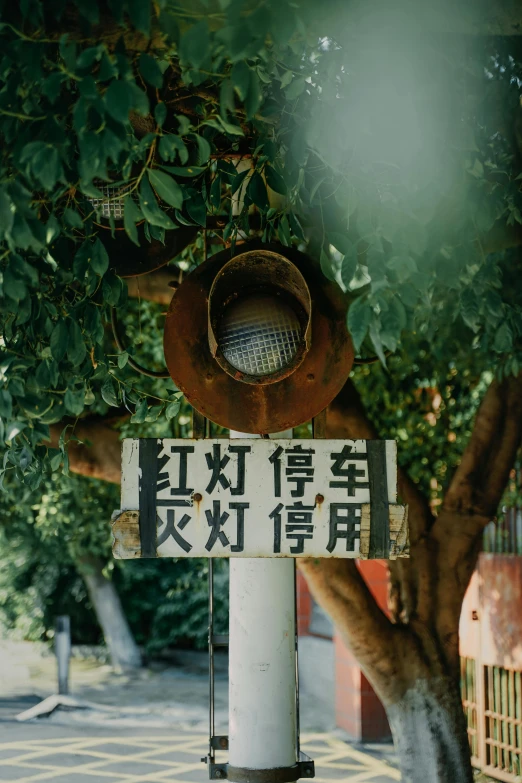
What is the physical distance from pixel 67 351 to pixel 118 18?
3.90 feet

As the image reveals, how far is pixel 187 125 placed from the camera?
2963 millimetres

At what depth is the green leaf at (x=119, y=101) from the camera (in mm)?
2236

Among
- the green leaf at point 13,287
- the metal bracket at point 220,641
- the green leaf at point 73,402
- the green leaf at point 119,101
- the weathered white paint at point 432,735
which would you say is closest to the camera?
the green leaf at point 119,101

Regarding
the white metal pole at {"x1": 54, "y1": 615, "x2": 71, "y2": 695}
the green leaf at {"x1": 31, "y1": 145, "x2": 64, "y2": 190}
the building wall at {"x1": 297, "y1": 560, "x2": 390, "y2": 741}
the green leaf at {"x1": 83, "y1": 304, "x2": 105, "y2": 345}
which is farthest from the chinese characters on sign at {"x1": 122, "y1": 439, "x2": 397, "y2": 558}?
the white metal pole at {"x1": 54, "y1": 615, "x2": 71, "y2": 695}

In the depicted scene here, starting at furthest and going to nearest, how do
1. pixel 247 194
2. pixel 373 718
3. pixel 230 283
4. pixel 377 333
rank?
1. pixel 373 718
2. pixel 247 194
3. pixel 230 283
4. pixel 377 333

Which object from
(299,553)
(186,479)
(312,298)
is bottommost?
(299,553)

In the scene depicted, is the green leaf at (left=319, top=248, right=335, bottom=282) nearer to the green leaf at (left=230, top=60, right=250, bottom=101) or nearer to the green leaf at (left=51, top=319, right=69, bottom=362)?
the green leaf at (left=230, top=60, right=250, bottom=101)

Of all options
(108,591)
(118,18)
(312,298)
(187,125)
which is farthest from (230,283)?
(108,591)

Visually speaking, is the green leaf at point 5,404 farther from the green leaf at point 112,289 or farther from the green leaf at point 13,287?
the green leaf at point 112,289

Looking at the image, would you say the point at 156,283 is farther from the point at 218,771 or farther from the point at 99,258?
the point at 218,771

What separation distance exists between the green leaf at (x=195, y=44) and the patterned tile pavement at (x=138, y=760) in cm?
823

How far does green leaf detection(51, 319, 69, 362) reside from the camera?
118 inches

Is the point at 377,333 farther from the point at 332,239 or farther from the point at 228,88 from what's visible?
the point at 228,88

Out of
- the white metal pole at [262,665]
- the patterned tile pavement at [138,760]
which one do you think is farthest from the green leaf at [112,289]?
the patterned tile pavement at [138,760]
